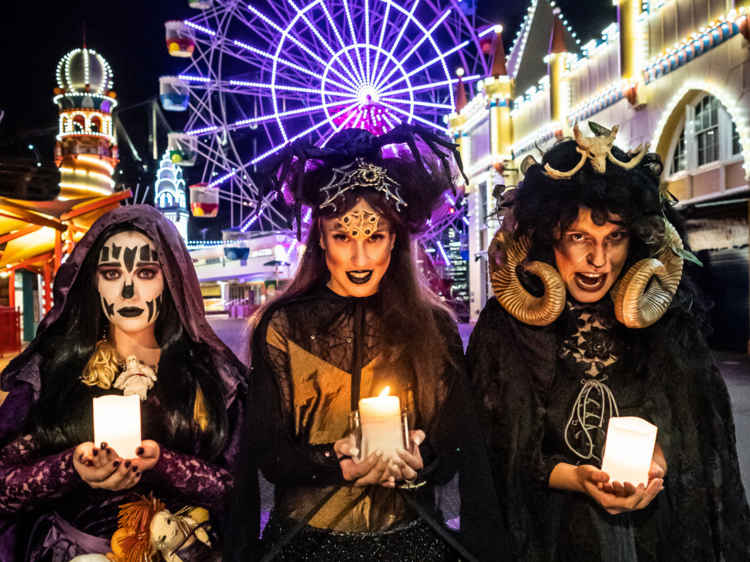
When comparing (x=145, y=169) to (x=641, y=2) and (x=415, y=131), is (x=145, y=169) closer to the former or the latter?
(x=641, y=2)

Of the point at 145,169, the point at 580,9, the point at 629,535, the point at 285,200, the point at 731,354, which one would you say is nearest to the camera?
the point at 629,535

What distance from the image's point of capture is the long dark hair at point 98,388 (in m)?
2.41

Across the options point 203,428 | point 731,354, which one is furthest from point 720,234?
point 203,428

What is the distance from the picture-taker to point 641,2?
11469 mm

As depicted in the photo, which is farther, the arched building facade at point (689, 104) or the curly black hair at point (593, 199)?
the arched building facade at point (689, 104)

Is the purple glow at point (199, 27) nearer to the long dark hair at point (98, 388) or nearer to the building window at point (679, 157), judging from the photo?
the building window at point (679, 157)

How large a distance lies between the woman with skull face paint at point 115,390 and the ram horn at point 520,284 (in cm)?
123

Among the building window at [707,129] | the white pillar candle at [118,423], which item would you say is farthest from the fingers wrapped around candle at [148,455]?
the building window at [707,129]

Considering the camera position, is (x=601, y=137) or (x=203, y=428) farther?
(x=203, y=428)

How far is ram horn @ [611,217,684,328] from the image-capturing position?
2.15 metres

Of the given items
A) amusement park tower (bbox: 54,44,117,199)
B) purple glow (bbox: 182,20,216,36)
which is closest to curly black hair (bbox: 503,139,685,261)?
purple glow (bbox: 182,20,216,36)

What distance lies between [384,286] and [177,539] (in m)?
1.27

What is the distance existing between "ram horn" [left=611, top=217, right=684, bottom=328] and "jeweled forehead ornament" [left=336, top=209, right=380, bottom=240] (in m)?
0.97

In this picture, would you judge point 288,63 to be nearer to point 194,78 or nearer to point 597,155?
point 194,78
